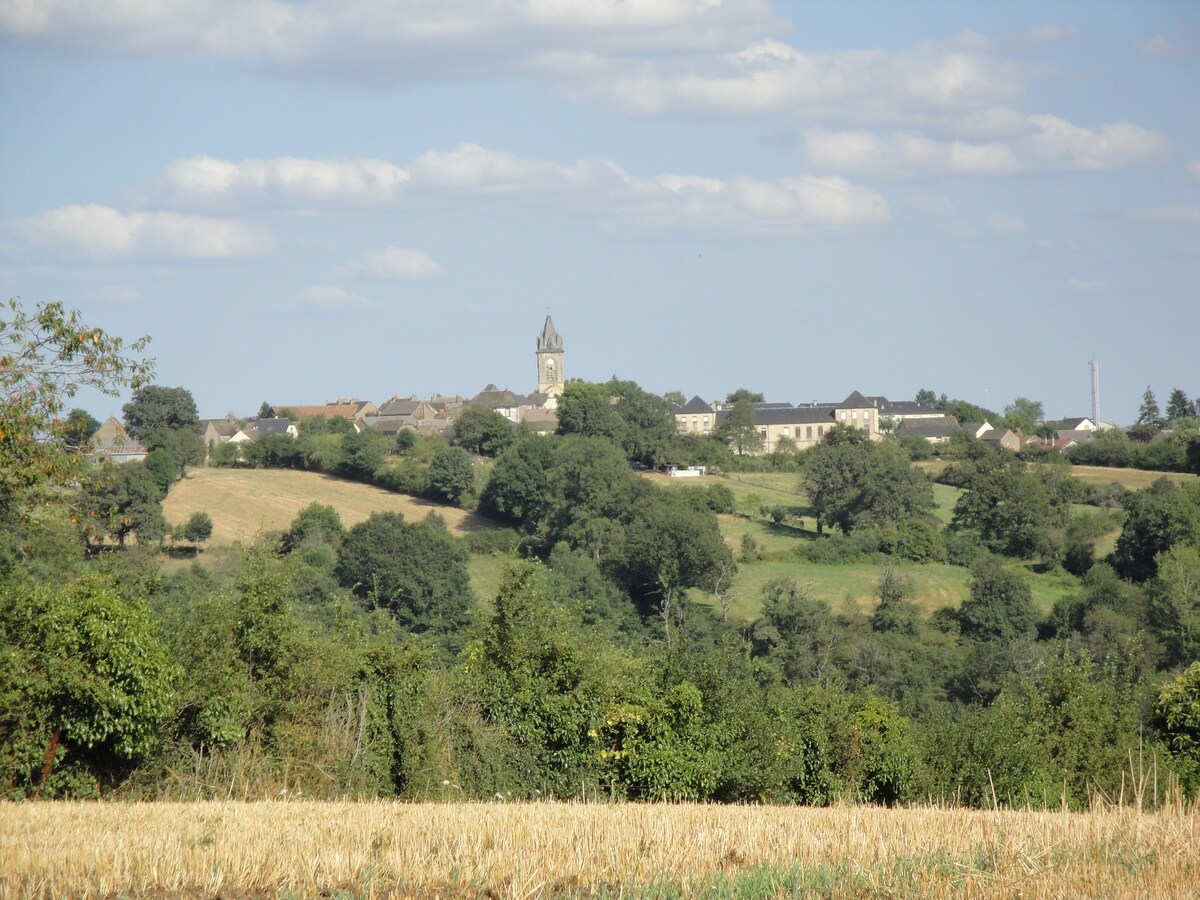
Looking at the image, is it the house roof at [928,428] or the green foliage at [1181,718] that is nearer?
the green foliage at [1181,718]

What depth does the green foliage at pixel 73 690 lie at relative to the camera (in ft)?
57.3

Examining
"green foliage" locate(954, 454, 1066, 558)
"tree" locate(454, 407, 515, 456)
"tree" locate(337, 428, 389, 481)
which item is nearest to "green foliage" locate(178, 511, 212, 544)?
"tree" locate(337, 428, 389, 481)

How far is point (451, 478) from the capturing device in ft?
324

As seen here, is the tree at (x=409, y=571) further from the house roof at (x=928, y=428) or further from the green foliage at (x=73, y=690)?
the house roof at (x=928, y=428)

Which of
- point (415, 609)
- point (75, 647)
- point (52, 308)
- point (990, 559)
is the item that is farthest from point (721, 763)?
point (990, 559)

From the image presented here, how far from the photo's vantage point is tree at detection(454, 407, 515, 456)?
120250mm

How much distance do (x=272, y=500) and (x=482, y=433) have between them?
105ft

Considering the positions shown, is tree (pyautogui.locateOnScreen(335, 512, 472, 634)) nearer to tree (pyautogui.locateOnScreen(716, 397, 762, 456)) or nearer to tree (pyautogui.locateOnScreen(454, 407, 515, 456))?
tree (pyautogui.locateOnScreen(454, 407, 515, 456))

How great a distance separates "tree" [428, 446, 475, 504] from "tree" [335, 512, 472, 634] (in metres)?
23.9

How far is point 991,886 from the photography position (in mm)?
8555

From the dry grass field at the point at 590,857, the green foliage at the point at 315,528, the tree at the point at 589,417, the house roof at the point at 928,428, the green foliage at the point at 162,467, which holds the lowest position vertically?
the green foliage at the point at 315,528

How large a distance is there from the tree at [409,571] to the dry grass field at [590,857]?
53422mm

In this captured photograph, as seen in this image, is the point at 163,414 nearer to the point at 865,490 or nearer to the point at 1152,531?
the point at 865,490

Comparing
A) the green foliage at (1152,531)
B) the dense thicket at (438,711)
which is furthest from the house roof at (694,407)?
the dense thicket at (438,711)
